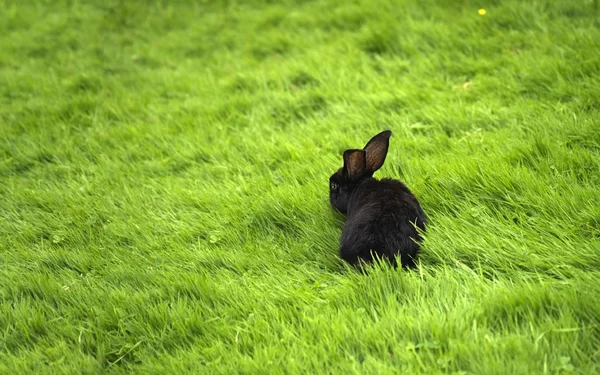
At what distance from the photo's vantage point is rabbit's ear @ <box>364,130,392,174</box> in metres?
4.22

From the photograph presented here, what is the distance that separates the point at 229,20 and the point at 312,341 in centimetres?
606

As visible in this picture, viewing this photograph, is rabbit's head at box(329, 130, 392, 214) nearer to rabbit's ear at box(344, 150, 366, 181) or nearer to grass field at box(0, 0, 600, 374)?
rabbit's ear at box(344, 150, 366, 181)

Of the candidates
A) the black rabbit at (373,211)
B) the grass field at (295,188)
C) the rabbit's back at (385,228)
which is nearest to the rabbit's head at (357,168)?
the black rabbit at (373,211)

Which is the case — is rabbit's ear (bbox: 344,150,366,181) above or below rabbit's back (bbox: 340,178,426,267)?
above

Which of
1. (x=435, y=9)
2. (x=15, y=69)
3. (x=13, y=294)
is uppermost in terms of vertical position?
(x=435, y=9)

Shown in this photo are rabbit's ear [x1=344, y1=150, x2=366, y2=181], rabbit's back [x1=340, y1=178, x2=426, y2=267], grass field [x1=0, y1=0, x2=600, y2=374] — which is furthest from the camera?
rabbit's ear [x1=344, y1=150, x2=366, y2=181]

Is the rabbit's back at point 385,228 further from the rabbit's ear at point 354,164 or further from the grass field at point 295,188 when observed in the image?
the rabbit's ear at point 354,164

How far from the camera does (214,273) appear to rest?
391 centimetres

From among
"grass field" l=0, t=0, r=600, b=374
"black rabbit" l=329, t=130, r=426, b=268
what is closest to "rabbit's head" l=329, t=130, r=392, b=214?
"black rabbit" l=329, t=130, r=426, b=268

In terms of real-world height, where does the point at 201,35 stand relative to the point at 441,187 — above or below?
above

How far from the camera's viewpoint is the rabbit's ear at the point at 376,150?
422cm

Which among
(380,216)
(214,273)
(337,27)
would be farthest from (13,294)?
(337,27)

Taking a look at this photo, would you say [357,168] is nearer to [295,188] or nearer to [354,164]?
[354,164]

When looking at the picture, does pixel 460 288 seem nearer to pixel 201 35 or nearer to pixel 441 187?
pixel 441 187
